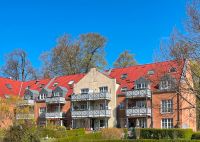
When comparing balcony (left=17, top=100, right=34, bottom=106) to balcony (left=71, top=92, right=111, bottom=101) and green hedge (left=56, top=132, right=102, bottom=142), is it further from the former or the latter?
green hedge (left=56, top=132, right=102, bottom=142)

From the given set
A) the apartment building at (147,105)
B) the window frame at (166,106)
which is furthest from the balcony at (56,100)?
the window frame at (166,106)

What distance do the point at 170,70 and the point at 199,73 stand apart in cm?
315

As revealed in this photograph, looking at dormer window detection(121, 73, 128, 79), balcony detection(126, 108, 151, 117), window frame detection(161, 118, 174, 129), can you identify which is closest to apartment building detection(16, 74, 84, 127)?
dormer window detection(121, 73, 128, 79)

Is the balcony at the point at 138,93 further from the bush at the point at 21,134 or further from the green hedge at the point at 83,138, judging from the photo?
the bush at the point at 21,134

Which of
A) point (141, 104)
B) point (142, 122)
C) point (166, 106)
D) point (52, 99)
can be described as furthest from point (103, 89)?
point (166, 106)

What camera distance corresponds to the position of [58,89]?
166ft

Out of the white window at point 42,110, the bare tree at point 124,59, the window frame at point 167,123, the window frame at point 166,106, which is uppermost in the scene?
the bare tree at point 124,59

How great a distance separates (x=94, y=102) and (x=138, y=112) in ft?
24.8

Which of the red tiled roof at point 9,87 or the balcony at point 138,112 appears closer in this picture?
the balcony at point 138,112

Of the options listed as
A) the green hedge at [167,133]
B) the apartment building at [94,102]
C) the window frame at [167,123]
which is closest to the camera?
the green hedge at [167,133]

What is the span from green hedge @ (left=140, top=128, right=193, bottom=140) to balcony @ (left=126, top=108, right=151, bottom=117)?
21.1 feet

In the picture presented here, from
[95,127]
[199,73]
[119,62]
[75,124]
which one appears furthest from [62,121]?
[199,73]

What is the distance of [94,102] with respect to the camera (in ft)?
159

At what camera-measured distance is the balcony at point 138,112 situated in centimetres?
4272
